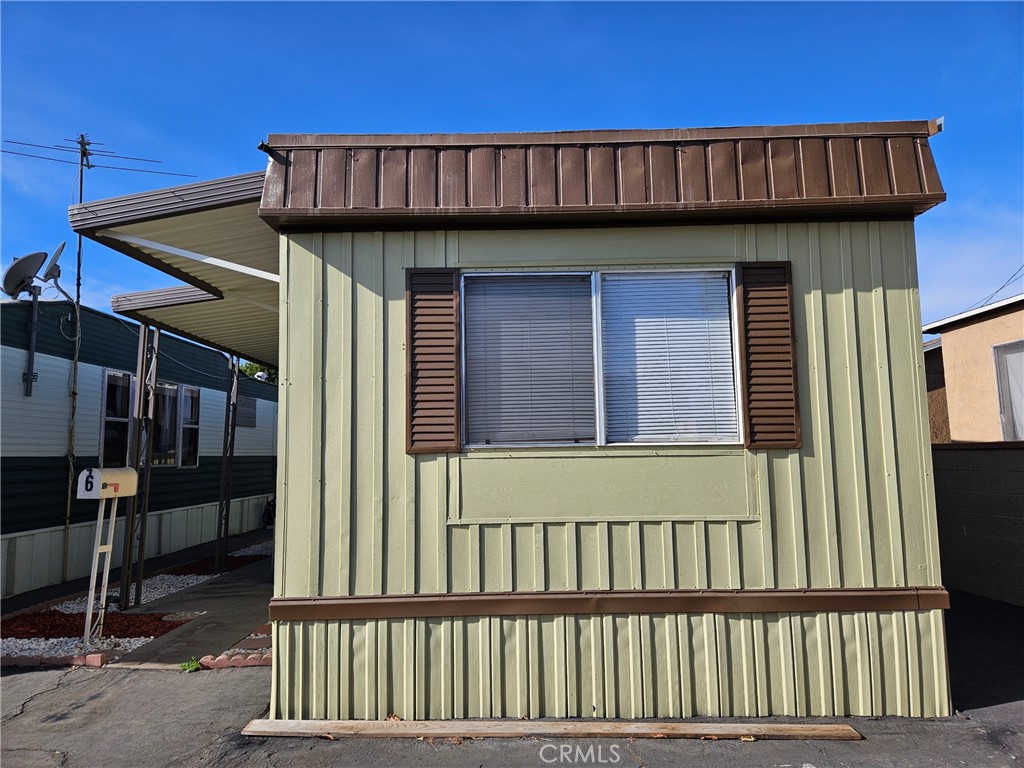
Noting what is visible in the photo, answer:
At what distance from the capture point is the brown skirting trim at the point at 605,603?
12.7 ft

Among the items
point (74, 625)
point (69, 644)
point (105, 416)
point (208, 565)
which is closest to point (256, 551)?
point (208, 565)

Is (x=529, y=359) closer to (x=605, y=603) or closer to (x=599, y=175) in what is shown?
(x=599, y=175)

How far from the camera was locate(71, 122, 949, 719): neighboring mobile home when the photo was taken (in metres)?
3.88

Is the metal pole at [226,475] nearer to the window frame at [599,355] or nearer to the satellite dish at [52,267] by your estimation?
the satellite dish at [52,267]

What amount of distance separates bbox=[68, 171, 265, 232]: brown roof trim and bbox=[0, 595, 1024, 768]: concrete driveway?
3408 mm

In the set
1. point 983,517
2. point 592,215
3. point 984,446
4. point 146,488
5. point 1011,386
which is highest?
point 592,215

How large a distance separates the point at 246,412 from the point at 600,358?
1124 centimetres

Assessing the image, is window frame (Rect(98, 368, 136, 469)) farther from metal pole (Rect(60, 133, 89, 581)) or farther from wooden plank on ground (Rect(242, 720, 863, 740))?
wooden plank on ground (Rect(242, 720, 863, 740))

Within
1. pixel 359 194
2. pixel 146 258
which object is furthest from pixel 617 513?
pixel 146 258

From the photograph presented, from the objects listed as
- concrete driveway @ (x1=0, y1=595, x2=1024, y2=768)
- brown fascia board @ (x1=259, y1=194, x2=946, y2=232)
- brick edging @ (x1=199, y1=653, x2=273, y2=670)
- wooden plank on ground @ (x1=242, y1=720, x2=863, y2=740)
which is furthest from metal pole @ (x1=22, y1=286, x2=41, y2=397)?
wooden plank on ground @ (x1=242, y1=720, x2=863, y2=740)

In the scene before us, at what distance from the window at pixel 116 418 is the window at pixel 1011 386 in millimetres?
11597

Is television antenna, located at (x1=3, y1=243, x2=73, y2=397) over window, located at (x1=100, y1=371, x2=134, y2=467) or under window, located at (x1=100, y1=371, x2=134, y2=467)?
over

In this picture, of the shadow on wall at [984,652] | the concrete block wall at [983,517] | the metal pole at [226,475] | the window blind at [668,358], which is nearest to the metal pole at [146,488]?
the metal pole at [226,475]

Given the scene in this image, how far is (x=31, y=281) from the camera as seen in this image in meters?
7.26
